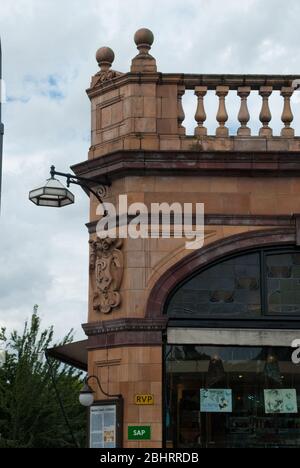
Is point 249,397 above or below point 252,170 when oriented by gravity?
below

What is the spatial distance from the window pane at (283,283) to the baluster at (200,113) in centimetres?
243

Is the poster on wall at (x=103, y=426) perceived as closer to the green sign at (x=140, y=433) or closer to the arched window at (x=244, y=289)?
the green sign at (x=140, y=433)

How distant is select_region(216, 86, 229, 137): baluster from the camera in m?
15.2

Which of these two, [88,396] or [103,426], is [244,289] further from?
[103,426]

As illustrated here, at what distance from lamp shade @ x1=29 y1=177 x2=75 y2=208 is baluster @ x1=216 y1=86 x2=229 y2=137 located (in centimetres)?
280

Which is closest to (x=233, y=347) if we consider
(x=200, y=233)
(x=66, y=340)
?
(x=200, y=233)

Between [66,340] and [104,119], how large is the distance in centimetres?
2471

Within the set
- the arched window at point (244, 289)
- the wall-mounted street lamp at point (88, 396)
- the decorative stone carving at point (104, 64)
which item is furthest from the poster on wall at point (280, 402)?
the decorative stone carving at point (104, 64)

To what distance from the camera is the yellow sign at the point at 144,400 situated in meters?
13.9

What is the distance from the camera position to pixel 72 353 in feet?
57.5

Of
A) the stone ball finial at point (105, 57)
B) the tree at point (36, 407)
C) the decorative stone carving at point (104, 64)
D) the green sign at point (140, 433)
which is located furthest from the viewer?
the tree at point (36, 407)

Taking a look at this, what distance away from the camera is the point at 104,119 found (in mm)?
15672
